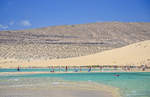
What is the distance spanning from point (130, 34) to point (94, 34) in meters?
19.9

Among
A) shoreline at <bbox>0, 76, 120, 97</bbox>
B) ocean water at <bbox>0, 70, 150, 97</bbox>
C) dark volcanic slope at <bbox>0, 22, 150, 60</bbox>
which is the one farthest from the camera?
dark volcanic slope at <bbox>0, 22, 150, 60</bbox>

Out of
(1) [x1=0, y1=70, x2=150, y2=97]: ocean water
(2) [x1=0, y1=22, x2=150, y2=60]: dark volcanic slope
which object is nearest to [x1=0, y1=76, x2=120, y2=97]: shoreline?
(1) [x1=0, y1=70, x2=150, y2=97]: ocean water

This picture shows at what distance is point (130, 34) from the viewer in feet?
482

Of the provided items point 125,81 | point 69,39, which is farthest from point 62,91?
point 69,39

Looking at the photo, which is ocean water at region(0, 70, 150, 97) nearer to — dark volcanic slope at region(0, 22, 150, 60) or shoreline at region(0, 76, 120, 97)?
shoreline at region(0, 76, 120, 97)

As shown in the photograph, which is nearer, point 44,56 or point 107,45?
point 44,56

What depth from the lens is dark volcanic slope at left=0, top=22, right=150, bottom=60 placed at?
352 ft

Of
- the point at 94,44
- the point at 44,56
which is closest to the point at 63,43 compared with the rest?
the point at 94,44

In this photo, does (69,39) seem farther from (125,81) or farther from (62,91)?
(62,91)

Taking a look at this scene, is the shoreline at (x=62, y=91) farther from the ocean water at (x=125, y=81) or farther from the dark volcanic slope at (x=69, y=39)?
the dark volcanic slope at (x=69, y=39)

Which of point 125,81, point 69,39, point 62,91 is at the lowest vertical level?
point 62,91

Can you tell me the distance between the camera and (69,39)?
13250cm

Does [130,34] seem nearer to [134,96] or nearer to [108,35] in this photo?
[108,35]

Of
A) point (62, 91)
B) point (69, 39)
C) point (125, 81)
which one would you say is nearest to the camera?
point (62, 91)
